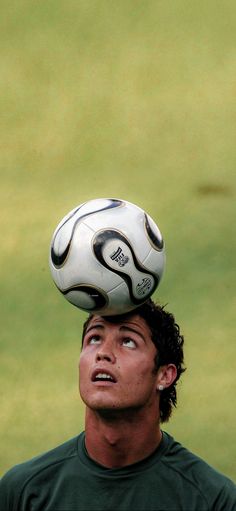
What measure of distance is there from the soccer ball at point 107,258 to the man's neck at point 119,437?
39 centimetres

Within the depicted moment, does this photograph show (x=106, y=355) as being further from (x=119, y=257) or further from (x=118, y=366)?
(x=119, y=257)

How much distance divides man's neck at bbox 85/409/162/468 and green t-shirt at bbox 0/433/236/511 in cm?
3

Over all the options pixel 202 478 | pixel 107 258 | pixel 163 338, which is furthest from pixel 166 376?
pixel 107 258

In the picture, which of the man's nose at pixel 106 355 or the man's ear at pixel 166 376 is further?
the man's ear at pixel 166 376

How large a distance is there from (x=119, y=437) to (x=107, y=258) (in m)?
0.67

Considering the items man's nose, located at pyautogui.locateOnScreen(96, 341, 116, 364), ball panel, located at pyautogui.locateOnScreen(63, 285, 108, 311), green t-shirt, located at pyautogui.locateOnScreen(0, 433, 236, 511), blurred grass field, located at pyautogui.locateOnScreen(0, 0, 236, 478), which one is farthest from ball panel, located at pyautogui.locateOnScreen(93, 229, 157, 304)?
blurred grass field, located at pyautogui.locateOnScreen(0, 0, 236, 478)

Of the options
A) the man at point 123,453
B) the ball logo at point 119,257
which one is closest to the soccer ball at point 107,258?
the ball logo at point 119,257

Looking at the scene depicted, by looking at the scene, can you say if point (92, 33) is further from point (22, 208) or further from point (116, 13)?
point (22, 208)

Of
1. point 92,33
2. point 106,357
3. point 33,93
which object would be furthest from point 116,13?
point 106,357

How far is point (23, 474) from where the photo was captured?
5.50 metres

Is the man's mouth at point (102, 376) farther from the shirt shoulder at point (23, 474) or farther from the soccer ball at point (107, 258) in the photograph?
the shirt shoulder at point (23, 474)

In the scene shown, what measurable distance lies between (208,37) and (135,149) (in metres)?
1.17

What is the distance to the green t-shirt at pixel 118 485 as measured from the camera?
5305mm

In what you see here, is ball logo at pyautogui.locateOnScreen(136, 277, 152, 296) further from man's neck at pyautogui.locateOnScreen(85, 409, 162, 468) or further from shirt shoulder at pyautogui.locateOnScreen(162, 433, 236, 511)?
shirt shoulder at pyautogui.locateOnScreen(162, 433, 236, 511)
